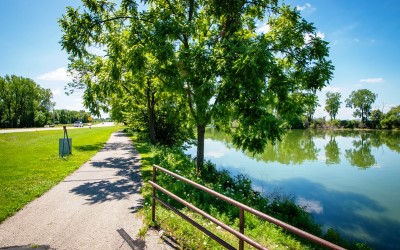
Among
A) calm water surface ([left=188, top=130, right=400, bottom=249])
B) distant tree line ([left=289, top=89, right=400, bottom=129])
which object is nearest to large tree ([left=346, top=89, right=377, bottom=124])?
distant tree line ([left=289, top=89, right=400, bottom=129])

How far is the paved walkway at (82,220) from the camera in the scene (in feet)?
15.2

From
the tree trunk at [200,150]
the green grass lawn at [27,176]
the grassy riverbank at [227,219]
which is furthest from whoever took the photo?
the tree trunk at [200,150]

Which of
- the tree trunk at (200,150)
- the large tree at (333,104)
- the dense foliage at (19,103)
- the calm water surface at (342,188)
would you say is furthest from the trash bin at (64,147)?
the large tree at (333,104)

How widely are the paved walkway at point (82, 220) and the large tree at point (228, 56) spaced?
4570 millimetres

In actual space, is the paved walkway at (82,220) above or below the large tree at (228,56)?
below

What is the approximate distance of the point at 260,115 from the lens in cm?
909

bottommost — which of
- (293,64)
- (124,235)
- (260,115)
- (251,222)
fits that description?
(251,222)

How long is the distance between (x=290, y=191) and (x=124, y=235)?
394 inches

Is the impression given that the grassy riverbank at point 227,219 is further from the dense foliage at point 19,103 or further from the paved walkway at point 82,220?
the dense foliage at point 19,103

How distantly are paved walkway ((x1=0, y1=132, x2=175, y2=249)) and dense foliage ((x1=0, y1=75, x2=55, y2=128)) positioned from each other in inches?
2872

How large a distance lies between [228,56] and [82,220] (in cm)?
671

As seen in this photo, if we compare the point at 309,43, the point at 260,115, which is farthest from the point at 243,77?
the point at 309,43

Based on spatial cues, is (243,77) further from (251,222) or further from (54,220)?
(54,220)

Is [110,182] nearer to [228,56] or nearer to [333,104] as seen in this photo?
[228,56]
